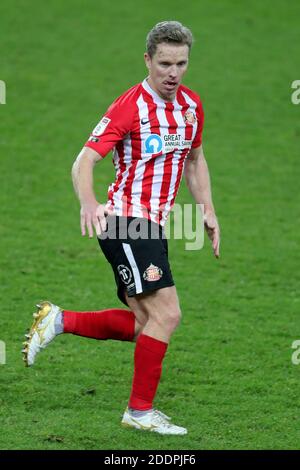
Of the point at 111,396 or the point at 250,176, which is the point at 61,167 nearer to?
the point at 250,176

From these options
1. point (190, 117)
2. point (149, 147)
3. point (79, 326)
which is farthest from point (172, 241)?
point (149, 147)

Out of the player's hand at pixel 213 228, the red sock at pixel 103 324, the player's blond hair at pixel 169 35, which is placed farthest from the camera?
the player's hand at pixel 213 228

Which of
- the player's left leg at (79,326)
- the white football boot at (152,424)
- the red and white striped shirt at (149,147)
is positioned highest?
the red and white striped shirt at (149,147)

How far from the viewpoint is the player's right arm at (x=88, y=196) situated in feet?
17.4

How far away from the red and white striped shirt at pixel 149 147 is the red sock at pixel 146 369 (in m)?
0.68

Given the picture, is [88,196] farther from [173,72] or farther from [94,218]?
[173,72]

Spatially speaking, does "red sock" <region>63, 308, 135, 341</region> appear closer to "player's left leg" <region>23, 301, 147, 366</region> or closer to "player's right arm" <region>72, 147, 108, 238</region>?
"player's left leg" <region>23, 301, 147, 366</region>

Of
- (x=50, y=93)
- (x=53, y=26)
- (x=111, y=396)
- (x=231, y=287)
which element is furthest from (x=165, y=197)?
(x=53, y=26)

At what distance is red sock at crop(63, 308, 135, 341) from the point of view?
5.94 m

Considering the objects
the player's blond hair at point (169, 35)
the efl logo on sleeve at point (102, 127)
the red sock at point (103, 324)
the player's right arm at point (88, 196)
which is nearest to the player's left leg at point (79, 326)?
the red sock at point (103, 324)

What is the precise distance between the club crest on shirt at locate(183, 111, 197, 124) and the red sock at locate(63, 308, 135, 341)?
3.69 feet

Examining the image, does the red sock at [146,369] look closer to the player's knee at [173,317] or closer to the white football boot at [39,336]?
the player's knee at [173,317]

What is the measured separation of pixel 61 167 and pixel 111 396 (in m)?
5.76

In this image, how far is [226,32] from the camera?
667 inches
